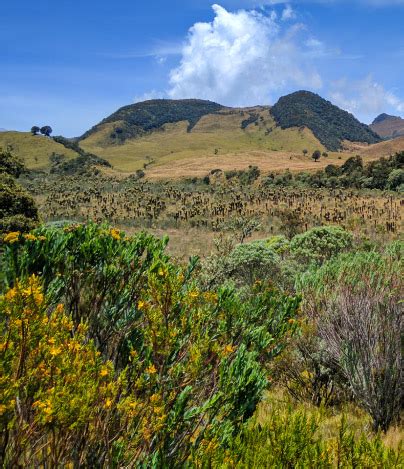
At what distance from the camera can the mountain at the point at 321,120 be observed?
16075 cm

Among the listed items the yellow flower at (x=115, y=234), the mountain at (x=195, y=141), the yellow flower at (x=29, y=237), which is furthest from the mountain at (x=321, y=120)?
the yellow flower at (x=29, y=237)

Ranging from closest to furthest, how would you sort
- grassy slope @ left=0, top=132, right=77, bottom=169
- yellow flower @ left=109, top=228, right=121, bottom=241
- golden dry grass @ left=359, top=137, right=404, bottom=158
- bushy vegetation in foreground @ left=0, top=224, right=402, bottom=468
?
1. bushy vegetation in foreground @ left=0, top=224, right=402, bottom=468
2. yellow flower @ left=109, top=228, right=121, bottom=241
3. golden dry grass @ left=359, top=137, right=404, bottom=158
4. grassy slope @ left=0, top=132, right=77, bottom=169

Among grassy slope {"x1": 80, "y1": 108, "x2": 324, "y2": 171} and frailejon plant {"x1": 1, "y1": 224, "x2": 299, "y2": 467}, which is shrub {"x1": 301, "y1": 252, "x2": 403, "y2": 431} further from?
grassy slope {"x1": 80, "y1": 108, "x2": 324, "y2": 171}

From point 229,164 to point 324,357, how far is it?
3407 inches

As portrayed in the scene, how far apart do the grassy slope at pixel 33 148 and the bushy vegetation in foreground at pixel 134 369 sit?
104 meters

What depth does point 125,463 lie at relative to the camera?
10.7 feet

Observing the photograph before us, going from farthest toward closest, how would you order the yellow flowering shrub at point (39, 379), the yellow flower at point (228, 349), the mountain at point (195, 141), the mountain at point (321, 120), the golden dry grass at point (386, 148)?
the mountain at point (321, 120)
the mountain at point (195, 141)
the golden dry grass at point (386, 148)
the yellow flower at point (228, 349)
the yellow flowering shrub at point (39, 379)

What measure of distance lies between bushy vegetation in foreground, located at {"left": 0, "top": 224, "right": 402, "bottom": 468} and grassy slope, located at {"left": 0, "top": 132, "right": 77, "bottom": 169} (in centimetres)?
10415

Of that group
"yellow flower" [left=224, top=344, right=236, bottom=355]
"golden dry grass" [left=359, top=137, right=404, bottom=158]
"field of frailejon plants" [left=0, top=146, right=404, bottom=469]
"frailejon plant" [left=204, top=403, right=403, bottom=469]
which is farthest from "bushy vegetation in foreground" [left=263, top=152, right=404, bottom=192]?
"yellow flower" [left=224, top=344, right=236, bottom=355]

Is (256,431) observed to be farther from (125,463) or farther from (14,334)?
(14,334)

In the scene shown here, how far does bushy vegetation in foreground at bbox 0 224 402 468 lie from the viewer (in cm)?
275

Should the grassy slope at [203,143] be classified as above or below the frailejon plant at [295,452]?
above

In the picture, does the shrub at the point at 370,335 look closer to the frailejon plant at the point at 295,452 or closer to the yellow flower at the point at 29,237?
the frailejon plant at the point at 295,452

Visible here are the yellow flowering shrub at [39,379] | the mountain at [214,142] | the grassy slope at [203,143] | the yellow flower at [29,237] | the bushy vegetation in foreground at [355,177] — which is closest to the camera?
the yellow flowering shrub at [39,379]
